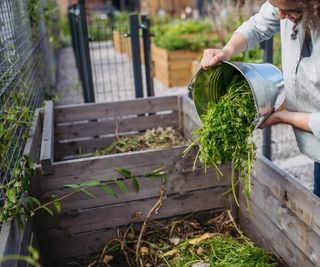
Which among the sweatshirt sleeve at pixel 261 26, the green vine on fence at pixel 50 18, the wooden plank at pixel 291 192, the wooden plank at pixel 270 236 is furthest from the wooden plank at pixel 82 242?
the green vine on fence at pixel 50 18

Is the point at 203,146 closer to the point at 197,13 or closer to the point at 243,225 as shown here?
the point at 243,225

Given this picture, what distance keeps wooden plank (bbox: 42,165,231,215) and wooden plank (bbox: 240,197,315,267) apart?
196 mm

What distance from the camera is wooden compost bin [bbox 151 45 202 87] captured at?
21.1 ft

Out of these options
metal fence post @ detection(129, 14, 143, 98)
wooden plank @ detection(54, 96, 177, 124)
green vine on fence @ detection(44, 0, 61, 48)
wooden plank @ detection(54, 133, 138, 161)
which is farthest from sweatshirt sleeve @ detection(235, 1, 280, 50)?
green vine on fence @ detection(44, 0, 61, 48)

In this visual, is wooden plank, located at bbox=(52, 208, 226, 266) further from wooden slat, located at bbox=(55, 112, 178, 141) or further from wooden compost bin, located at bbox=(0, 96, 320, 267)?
wooden slat, located at bbox=(55, 112, 178, 141)

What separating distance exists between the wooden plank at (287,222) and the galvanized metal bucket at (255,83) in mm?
407

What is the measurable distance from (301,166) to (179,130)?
1209 mm

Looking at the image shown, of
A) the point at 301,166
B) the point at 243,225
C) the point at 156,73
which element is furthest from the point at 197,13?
the point at 243,225

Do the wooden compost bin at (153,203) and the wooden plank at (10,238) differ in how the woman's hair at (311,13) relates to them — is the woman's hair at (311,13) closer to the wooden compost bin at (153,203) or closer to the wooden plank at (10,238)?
the wooden compost bin at (153,203)

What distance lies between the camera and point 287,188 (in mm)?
1644

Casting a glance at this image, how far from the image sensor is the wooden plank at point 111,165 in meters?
1.86

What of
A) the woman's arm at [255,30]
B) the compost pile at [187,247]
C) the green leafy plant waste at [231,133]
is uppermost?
the woman's arm at [255,30]

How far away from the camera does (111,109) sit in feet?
9.77

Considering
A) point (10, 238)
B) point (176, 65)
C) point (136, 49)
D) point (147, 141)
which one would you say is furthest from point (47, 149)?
point (176, 65)
